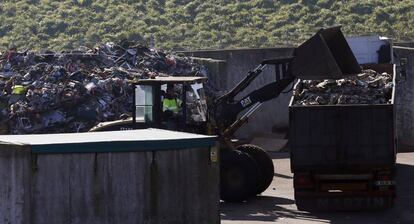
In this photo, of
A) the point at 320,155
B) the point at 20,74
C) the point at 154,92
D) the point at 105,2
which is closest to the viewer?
the point at 320,155

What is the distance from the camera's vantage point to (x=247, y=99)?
2086cm

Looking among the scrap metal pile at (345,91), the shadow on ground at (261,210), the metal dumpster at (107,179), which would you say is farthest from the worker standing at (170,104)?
the metal dumpster at (107,179)

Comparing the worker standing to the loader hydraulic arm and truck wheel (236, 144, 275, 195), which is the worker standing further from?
truck wheel (236, 144, 275, 195)

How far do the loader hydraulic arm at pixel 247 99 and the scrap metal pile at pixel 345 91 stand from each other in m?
0.52

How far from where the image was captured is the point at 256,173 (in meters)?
20.0

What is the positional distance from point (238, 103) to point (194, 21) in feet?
90.8

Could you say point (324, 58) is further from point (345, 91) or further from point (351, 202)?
point (351, 202)

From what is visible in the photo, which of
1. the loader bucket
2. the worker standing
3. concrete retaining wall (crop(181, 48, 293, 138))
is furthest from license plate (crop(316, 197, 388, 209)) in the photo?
concrete retaining wall (crop(181, 48, 293, 138))

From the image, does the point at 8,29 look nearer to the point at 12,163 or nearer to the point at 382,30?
the point at 382,30

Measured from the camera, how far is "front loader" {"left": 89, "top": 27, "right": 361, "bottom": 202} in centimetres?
1945

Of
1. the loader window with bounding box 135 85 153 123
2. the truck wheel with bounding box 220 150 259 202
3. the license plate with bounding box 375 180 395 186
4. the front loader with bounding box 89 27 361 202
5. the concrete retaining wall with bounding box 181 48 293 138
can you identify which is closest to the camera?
the license plate with bounding box 375 180 395 186

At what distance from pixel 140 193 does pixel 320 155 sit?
6.00 m

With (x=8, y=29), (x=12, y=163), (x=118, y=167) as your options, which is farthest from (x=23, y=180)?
(x=8, y=29)

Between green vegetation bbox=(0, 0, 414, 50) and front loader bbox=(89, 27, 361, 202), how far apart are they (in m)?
21.3
